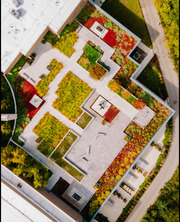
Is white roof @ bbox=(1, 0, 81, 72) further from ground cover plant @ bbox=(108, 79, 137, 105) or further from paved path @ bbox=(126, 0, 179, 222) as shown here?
paved path @ bbox=(126, 0, 179, 222)

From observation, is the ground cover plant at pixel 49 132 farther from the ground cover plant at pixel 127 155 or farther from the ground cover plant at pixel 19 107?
the ground cover plant at pixel 127 155

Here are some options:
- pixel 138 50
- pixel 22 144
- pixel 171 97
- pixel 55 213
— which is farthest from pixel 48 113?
pixel 171 97

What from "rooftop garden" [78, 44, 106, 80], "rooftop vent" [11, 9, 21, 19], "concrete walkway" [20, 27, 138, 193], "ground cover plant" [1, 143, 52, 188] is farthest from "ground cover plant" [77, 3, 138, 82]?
"ground cover plant" [1, 143, 52, 188]

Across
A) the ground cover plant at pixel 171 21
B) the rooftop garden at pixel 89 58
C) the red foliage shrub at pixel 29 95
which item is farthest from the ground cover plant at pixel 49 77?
the ground cover plant at pixel 171 21

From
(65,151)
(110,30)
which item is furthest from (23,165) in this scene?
(110,30)

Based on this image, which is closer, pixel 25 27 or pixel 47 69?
pixel 25 27

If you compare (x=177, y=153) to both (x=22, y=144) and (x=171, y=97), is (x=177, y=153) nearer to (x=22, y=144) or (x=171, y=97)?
(x=171, y=97)

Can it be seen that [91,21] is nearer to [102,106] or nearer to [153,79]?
[102,106]
